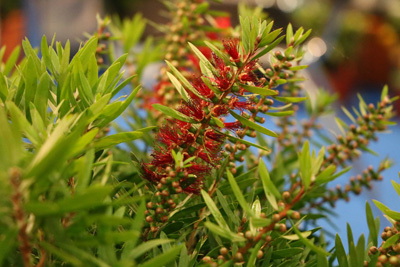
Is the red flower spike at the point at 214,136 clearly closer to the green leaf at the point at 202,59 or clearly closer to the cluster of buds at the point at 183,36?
the green leaf at the point at 202,59

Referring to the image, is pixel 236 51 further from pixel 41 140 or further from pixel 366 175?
pixel 366 175

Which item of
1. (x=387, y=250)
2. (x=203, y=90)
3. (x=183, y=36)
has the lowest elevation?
(x=387, y=250)

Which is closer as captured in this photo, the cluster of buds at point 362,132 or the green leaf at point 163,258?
the green leaf at point 163,258

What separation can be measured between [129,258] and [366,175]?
0.25 metres

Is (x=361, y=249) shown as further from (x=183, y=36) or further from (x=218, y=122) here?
(x=183, y=36)

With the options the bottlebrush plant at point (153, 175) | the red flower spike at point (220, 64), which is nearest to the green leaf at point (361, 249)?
the bottlebrush plant at point (153, 175)

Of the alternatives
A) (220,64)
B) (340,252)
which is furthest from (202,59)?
(340,252)

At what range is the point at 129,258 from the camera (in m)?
0.15

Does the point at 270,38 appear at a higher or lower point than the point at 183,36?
lower

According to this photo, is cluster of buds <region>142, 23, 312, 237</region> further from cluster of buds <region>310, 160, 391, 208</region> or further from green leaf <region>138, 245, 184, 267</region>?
cluster of buds <region>310, 160, 391, 208</region>

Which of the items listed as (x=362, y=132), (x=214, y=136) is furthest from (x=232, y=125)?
(x=362, y=132)

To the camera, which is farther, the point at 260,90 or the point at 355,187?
the point at 355,187

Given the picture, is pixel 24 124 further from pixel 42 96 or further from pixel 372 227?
pixel 372 227

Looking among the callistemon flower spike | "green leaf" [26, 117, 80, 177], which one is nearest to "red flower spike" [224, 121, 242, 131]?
the callistemon flower spike
